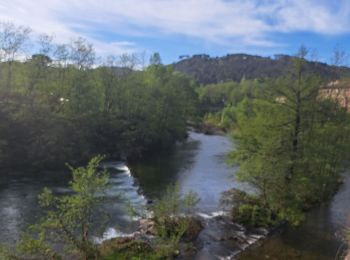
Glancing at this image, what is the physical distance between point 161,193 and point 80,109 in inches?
995

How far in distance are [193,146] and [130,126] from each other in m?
14.6

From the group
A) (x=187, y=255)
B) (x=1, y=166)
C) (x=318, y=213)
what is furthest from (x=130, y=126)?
(x=187, y=255)

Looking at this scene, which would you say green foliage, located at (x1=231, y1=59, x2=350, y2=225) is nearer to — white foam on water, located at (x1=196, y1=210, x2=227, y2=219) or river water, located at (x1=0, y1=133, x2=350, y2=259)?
river water, located at (x1=0, y1=133, x2=350, y2=259)

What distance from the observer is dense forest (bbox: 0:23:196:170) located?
49344mm

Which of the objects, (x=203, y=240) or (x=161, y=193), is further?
(x=161, y=193)

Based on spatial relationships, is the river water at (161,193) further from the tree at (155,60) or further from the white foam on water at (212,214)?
the tree at (155,60)

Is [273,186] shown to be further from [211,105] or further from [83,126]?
[211,105]

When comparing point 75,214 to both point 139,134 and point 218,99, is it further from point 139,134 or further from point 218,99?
point 218,99

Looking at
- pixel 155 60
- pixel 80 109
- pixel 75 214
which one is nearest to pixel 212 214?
pixel 75 214

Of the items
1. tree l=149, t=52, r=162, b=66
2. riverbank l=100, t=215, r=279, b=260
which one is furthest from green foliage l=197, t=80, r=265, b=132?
riverbank l=100, t=215, r=279, b=260

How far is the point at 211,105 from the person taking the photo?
17500 cm

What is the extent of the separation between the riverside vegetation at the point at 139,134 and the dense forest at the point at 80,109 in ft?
0.47

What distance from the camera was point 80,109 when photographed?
194 feet

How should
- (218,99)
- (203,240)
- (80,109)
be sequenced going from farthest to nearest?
1. (218,99)
2. (80,109)
3. (203,240)
